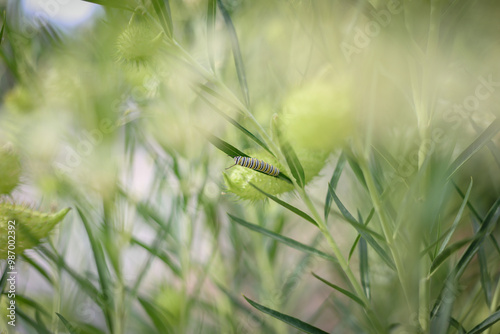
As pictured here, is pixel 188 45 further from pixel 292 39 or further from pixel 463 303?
pixel 463 303

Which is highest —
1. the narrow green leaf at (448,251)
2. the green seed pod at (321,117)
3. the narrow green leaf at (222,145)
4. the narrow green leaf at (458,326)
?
the green seed pod at (321,117)

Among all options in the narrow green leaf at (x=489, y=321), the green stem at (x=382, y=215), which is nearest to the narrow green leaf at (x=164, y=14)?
the green stem at (x=382, y=215)

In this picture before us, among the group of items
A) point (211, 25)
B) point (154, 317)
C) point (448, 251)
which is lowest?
point (154, 317)

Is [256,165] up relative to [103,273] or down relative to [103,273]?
up

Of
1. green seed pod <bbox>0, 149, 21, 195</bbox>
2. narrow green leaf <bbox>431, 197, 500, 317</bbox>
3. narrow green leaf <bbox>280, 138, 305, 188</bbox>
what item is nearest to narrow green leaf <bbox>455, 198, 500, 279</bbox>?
narrow green leaf <bbox>431, 197, 500, 317</bbox>

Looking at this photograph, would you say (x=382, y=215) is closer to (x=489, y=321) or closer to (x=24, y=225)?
(x=489, y=321)

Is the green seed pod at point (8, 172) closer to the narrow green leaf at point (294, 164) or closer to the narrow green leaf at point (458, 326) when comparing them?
the narrow green leaf at point (294, 164)

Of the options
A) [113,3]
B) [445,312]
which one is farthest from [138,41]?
[445,312]
